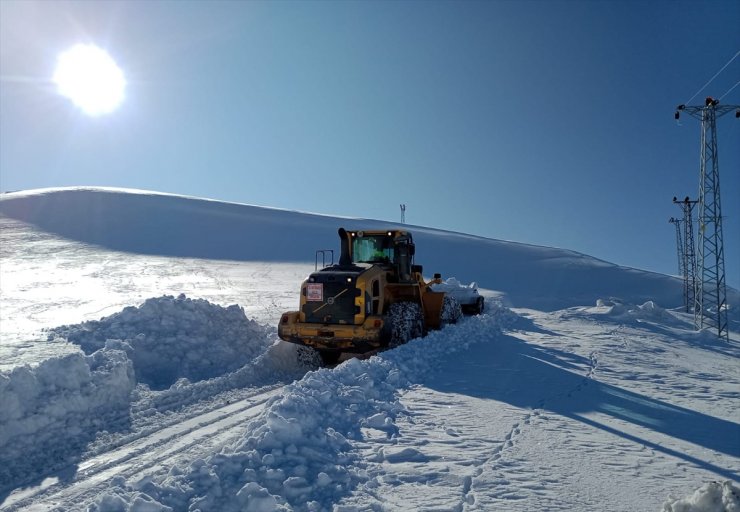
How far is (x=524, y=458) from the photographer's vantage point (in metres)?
4.69

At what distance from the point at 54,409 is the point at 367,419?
3.47 m

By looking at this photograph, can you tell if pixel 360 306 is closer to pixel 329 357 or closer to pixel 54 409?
pixel 329 357

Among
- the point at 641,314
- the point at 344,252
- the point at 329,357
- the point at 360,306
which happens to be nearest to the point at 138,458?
the point at 360,306

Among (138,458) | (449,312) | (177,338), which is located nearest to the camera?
(138,458)

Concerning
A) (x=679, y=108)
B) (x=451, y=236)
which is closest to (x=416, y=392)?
(x=679, y=108)

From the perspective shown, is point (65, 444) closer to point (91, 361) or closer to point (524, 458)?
point (91, 361)

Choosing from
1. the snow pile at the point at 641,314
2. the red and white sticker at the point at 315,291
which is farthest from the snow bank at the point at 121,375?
the snow pile at the point at 641,314

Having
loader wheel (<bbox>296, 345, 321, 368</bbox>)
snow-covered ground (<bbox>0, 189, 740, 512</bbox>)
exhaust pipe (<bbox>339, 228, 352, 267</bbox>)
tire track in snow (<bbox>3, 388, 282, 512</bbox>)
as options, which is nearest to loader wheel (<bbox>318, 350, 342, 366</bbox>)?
loader wheel (<bbox>296, 345, 321, 368</bbox>)

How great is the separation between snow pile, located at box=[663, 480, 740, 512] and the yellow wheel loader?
627 cm

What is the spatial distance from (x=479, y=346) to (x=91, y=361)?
6908 millimetres

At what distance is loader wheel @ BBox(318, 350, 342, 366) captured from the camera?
10125mm

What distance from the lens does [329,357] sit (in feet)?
33.9

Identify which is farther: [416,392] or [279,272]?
[279,272]

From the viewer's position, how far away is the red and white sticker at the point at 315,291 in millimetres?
9852
